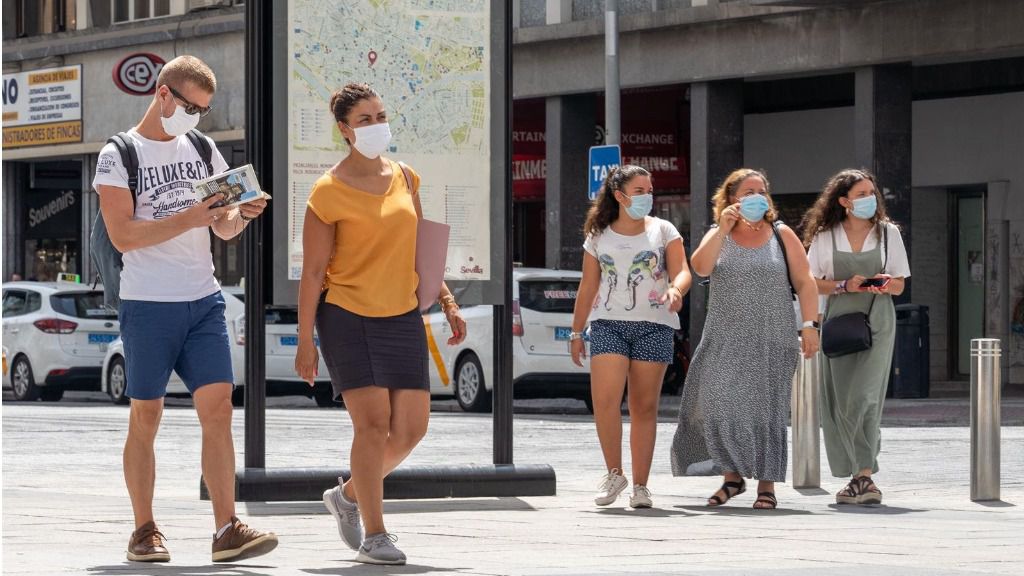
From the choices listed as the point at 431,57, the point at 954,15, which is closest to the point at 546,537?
the point at 431,57

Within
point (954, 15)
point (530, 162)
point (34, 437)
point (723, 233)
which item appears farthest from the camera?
point (530, 162)

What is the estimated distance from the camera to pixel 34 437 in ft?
56.7

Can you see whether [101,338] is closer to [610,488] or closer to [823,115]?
[823,115]

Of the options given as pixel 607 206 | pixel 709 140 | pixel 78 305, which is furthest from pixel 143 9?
pixel 607 206

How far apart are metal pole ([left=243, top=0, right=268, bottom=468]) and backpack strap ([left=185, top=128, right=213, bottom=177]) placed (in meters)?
2.30

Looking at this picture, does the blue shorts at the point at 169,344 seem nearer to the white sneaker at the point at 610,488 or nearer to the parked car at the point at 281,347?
the white sneaker at the point at 610,488

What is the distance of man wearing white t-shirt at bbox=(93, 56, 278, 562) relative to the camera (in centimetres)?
775

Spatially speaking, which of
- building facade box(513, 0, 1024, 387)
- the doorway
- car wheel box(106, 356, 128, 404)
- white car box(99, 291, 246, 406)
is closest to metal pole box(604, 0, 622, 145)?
building facade box(513, 0, 1024, 387)

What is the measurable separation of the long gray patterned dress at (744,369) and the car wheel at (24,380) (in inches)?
658

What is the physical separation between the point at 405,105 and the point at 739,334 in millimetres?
2107

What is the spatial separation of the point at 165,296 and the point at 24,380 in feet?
62.8

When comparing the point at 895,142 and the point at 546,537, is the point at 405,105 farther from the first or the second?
the point at 895,142

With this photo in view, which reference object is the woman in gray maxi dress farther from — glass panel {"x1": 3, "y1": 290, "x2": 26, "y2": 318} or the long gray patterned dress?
glass panel {"x1": 3, "y1": 290, "x2": 26, "y2": 318}

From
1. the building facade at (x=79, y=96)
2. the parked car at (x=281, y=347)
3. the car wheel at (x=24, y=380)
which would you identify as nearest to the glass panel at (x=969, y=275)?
the parked car at (x=281, y=347)
